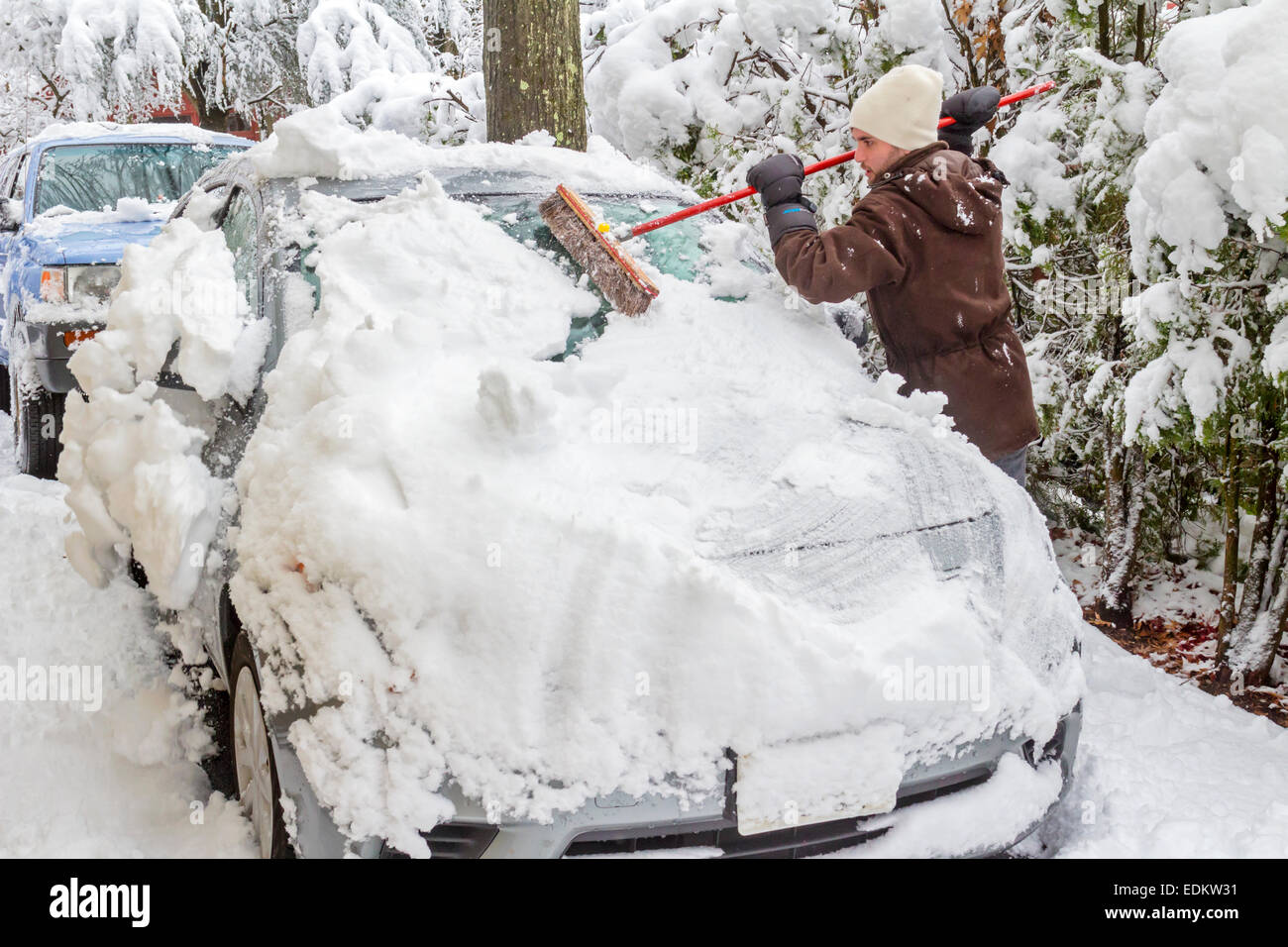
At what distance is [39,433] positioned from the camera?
5.55m

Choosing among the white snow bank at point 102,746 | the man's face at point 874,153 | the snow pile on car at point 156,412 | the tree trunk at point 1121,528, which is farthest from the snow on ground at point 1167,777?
the snow pile on car at point 156,412

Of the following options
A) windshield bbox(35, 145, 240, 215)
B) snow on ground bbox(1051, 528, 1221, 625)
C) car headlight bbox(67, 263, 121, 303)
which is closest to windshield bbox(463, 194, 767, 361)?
snow on ground bbox(1051, 528, 1221, 625)

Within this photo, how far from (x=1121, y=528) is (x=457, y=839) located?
3559 millimetres

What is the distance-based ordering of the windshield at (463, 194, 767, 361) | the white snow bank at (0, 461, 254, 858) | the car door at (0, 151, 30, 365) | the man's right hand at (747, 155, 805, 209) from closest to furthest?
the white snow bank at (0, 461, 254, 858), the windshield at (463, 194, 767, 361), the man's right hand at (747, 155, 805, 209), the car door at (0, 151, 30, 365)

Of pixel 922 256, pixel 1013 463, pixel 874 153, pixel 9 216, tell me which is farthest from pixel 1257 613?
pixel 9 216

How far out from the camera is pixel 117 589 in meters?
3.71

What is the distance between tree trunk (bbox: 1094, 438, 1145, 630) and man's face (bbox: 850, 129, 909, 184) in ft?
5.75

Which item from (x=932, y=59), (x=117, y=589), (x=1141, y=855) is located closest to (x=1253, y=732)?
(x=1141, y=855)

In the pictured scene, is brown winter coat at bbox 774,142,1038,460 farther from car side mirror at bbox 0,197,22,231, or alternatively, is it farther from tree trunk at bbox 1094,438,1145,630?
car side mirror at bbox 0,197,22,231

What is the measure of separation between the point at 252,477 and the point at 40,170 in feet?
17.6

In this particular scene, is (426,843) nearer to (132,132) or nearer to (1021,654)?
(1021,654)

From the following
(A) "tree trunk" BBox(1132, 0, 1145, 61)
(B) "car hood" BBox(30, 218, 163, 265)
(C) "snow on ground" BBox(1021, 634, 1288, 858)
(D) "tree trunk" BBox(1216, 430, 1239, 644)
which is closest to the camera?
(C) "snow on ground" BBox(1021, 634, 1288, 858)

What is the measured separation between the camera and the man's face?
3.32 m

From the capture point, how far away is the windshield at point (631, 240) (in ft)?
10.4
